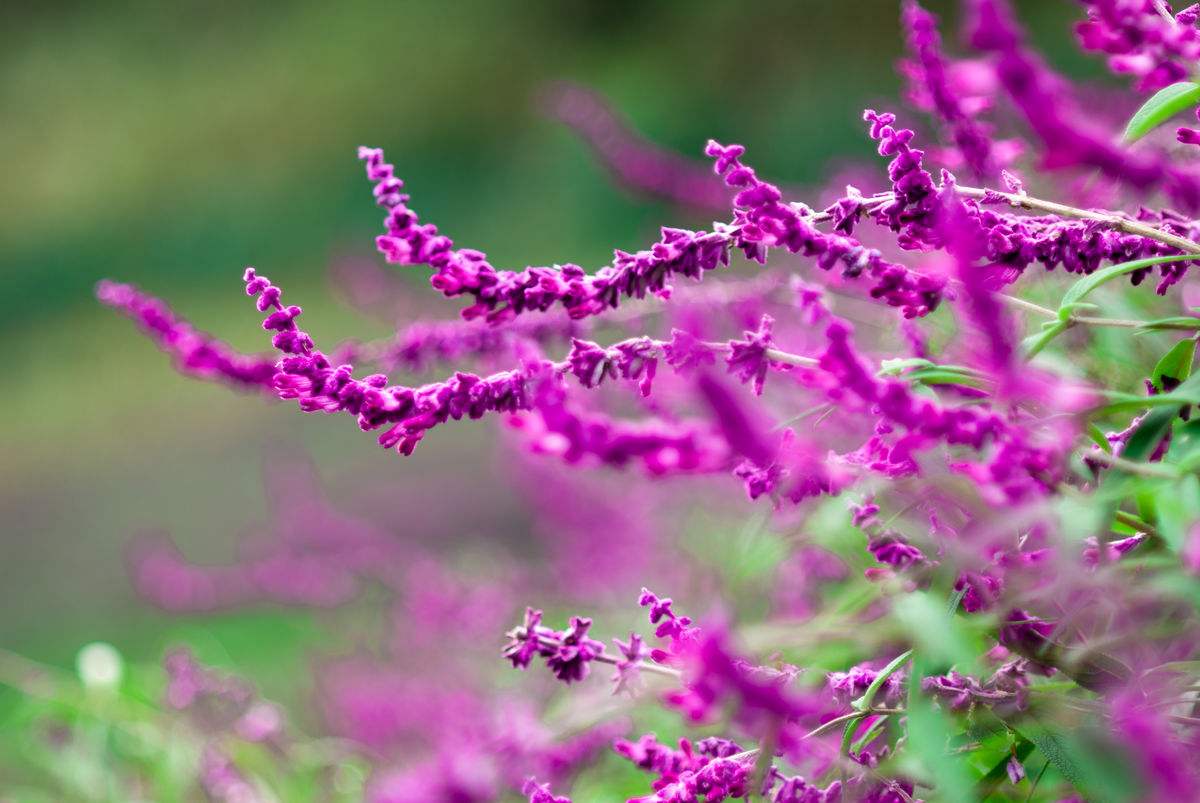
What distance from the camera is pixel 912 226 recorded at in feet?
1.00

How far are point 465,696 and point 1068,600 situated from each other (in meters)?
1.22

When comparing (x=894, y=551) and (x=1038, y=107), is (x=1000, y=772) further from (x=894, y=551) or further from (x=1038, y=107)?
(x=1038, y=107)

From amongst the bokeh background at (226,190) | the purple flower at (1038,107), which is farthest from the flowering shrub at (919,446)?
the bokeh background at (226,190)

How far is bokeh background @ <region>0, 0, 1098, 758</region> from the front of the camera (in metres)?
3.23

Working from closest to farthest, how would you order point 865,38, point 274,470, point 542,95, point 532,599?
point 542,95 < point 532,599 < point 274,470 < point 865,38

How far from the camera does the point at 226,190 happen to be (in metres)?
3.46

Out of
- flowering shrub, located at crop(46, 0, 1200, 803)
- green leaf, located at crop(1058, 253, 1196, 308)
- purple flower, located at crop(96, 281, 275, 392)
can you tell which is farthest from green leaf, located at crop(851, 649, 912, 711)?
purple flower, located at crop(96, 281, 275, 392)

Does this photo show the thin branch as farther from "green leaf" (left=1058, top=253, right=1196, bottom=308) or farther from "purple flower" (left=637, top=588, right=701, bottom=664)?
"purple flower" (left=637, top=588, right=701, bottom=664)

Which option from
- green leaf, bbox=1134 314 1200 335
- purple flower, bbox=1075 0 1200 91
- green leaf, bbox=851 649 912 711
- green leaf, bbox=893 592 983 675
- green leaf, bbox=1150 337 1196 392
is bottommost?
green leaf, bbox=893 592 983 675

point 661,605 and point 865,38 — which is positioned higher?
point 865,38

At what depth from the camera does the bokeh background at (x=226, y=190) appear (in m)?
3.23

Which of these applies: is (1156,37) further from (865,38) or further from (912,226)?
(865,38)

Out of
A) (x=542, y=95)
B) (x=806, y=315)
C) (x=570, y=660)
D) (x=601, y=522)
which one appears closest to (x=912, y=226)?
(x=806, y=315)

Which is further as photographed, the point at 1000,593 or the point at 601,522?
the point at 601,522
